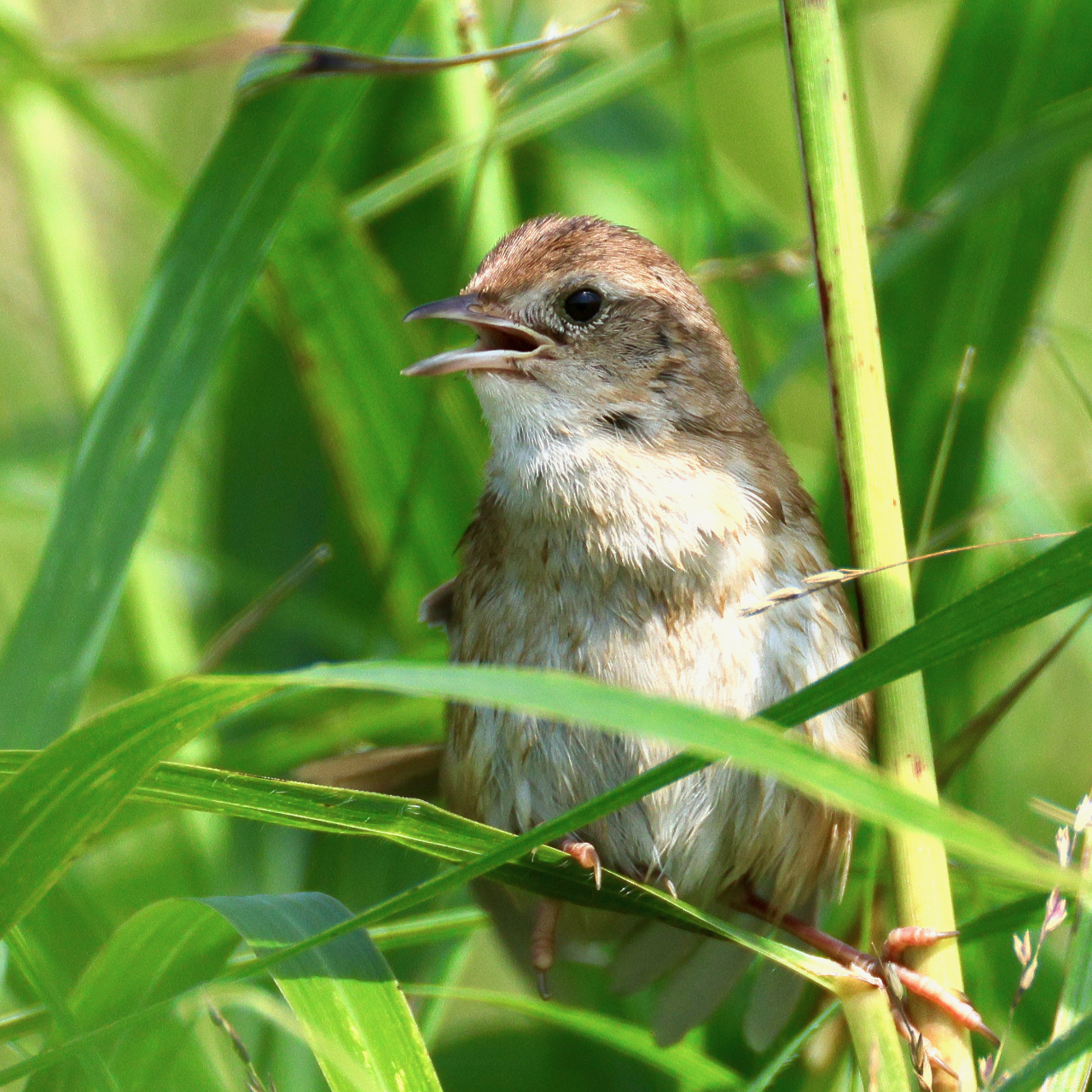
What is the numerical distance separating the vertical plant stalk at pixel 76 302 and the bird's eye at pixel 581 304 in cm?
146

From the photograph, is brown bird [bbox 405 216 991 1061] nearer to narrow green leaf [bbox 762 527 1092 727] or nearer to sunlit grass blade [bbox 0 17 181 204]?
narrow green leaf [bbox 762 527 1092 727]

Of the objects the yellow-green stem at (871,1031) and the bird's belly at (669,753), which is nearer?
the yellow-green stem at (871,1031)

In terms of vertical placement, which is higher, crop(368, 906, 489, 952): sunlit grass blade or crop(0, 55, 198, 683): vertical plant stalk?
crop(0, 55, 198, 683): vertical plant stalk

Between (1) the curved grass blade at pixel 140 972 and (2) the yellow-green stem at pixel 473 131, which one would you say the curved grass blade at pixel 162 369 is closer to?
(1) the curved grass blade at pixel 140 972

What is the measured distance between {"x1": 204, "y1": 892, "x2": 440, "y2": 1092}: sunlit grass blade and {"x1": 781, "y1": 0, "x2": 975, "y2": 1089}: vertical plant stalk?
55 cm

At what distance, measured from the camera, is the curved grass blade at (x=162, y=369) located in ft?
6.50

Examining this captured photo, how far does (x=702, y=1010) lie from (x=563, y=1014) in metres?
0.44

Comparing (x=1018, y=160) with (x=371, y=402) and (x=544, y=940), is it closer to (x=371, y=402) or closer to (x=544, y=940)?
(x=371, y=402)

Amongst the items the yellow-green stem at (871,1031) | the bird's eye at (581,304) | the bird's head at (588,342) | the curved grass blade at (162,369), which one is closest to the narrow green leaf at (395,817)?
the yellow-green stem at (871,1031)

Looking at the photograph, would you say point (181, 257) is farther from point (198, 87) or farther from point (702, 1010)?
point (198, 87)

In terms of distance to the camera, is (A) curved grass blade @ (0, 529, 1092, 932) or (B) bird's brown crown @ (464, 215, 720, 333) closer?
(A) curved grass blade @ (0, 529, 1092, 932)

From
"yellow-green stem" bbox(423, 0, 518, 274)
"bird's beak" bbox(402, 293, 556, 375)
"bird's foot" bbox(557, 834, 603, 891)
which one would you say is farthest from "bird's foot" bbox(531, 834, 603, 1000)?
"yellow-green stem" bbox(423, 0, 518, 274)

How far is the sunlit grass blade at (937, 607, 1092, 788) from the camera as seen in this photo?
1837 millimetres

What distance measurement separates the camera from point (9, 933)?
1.45 m
